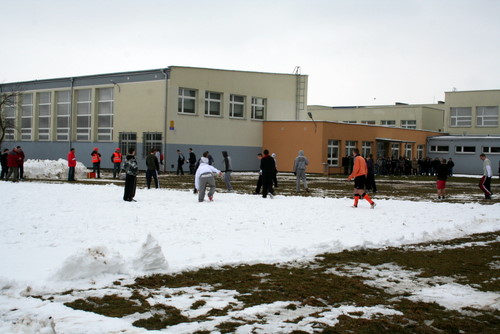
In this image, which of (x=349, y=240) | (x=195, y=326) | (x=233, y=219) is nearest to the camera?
(x=195, y=326)

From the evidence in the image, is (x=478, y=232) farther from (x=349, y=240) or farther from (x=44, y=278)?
(x=44, y=278)

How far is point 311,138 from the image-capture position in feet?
154

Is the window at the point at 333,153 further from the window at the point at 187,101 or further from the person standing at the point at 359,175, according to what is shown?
the person standing at the point at 359,175

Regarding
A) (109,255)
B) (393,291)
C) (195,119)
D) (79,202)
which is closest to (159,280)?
(109,255)

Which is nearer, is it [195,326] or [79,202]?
[195,326]

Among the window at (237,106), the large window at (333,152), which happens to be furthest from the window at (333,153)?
the window at (237,106)

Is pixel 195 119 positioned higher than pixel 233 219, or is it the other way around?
pixel 195 119

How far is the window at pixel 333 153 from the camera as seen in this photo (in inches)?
1866

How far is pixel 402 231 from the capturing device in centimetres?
1283

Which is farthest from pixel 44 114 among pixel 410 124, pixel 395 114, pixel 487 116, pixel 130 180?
pixel 487 116

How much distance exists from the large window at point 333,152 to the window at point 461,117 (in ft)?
73.2

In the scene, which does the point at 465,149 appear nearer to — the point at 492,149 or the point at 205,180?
the point at 492,149

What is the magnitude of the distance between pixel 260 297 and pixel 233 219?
720 centimetres

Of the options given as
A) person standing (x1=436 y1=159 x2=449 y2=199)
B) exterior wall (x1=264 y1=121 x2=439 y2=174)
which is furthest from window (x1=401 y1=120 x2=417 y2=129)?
person standing (x1=436 y1=159 x2=449 y2=199)
